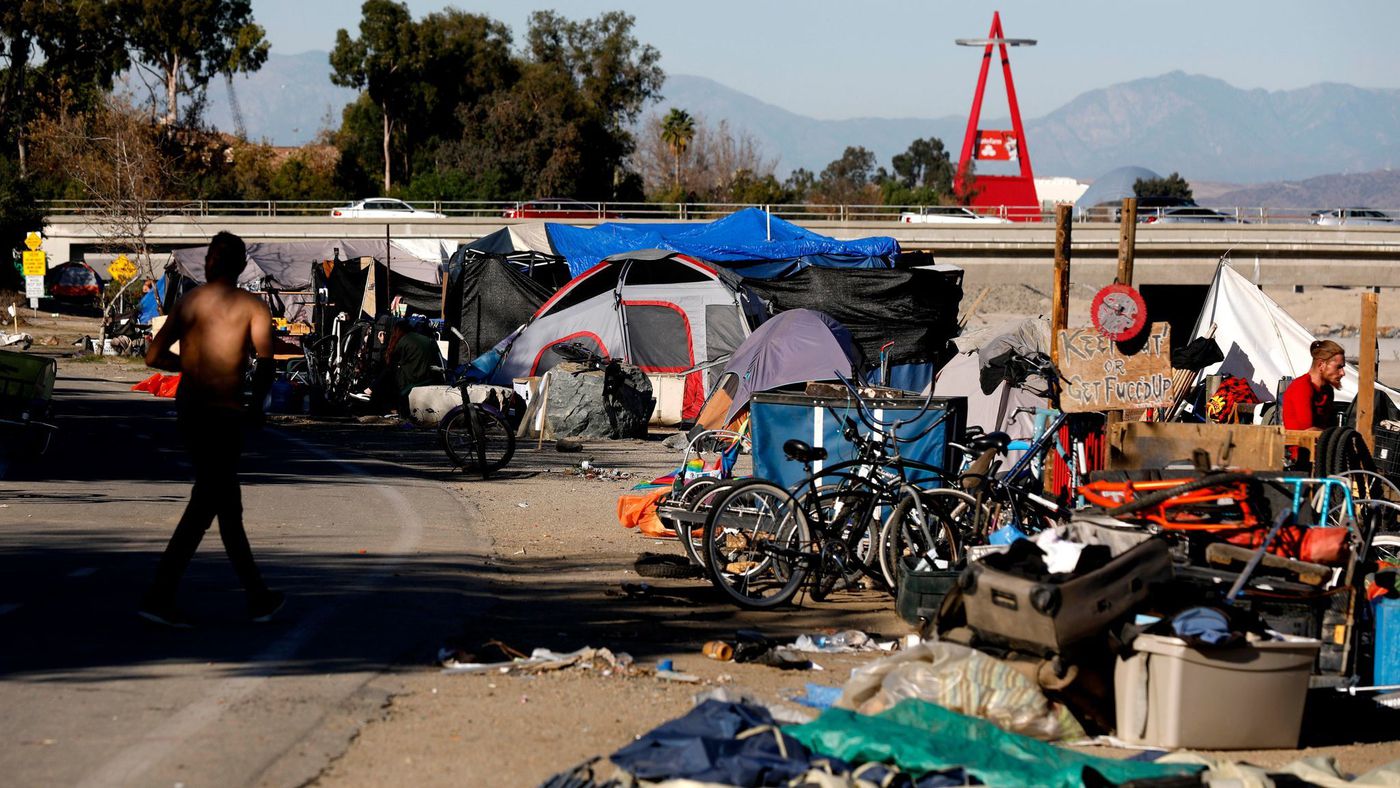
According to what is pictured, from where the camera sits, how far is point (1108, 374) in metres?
10.9

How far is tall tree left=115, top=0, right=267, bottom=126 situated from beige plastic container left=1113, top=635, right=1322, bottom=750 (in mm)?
73148

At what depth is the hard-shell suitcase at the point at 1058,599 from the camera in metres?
6.12

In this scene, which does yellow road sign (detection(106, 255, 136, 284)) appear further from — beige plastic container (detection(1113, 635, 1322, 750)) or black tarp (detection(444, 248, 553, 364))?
beige plastic container (detection(1113, 635, 1322, 750))

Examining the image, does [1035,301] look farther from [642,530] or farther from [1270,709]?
[1270,709]

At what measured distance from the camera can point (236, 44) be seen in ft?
250

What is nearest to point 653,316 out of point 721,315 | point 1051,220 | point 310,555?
point 721,315

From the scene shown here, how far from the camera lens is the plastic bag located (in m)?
5.99

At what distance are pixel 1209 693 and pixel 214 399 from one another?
4.77 meters

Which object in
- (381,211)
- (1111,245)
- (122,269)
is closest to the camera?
(122,269)

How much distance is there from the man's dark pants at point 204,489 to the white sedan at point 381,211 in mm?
47059

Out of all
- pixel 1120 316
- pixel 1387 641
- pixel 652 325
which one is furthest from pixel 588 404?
pixel 1387 641

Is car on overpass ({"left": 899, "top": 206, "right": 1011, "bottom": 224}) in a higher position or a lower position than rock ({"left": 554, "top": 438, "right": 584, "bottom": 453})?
higher

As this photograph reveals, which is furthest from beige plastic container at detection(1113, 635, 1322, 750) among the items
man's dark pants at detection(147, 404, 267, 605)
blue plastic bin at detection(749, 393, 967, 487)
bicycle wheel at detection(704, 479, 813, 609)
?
man's dark pants at detection(147, 404, 267, 605)

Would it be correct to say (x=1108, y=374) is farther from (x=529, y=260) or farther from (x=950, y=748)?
(x=529, y=260)
